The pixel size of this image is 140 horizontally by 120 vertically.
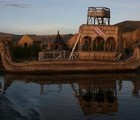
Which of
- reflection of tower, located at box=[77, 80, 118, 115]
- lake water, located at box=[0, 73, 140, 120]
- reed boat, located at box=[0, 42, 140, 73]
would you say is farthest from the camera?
reed boat, located at box=[0, 42, 140, 73]

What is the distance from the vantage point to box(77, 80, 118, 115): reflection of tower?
2288cm

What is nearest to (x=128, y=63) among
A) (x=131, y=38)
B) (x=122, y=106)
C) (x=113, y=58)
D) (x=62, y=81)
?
(x=113, y=58)

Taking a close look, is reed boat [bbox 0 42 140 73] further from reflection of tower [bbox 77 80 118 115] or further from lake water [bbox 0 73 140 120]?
reflection of tower [bbox 77 80 118 115]

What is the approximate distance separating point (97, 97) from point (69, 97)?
1.99 m

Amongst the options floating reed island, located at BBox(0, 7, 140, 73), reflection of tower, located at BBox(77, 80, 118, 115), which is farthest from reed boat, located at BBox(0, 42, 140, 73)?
reflection of tower, located at BBox(77, 80, 118, 115)

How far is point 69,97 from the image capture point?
27828mm

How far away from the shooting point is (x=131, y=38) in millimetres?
82125

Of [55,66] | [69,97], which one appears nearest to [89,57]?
[55,66]

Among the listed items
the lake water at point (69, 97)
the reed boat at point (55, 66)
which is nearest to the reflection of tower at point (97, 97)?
the lake water at point (69, 97)

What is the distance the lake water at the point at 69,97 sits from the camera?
20969 mm

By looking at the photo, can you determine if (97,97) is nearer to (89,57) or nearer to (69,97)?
(69,97)

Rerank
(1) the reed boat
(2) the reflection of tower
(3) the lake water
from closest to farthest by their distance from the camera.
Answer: (3) the lake water
(2) the reflection of tower
(1) the reed boat

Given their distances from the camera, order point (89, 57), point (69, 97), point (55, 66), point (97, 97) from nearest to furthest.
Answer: point (97, 97), point (69, 97), point (55, 66), point (89, 57)

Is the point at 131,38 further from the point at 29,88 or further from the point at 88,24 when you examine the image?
the point at 29,88
